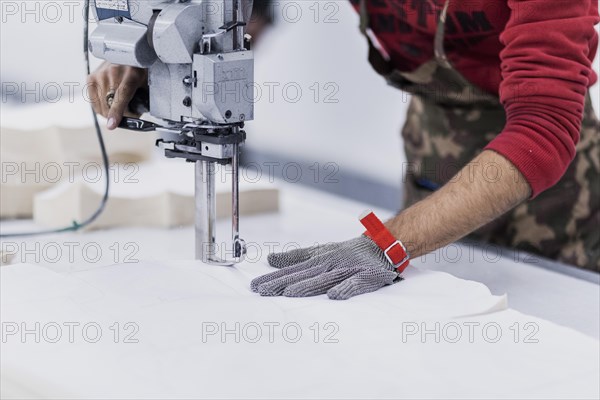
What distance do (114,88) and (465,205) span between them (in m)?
0.54

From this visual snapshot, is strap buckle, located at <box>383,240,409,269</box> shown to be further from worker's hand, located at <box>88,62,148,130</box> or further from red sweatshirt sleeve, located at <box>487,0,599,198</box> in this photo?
worker's hand, located at <box>88,62,148,130</box>

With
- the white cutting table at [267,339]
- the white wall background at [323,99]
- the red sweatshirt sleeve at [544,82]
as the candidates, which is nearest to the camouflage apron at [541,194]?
the red sweatshirt sleeve at [544,82]

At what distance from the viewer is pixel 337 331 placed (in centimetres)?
102

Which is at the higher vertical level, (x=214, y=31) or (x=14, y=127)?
(x=214, y=31)

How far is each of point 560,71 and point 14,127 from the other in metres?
0.96

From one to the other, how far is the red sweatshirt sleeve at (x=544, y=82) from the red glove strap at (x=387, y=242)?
0.20m

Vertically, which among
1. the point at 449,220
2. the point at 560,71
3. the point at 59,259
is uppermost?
the point at 560,71

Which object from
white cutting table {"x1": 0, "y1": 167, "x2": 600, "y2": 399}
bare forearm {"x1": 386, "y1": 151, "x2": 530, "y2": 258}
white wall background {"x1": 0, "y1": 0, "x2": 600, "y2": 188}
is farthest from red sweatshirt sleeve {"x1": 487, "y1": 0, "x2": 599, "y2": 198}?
white wall background {"x1": 0, "y1": 0, "x2": 600, "y2": 188}

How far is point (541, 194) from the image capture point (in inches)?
68.0

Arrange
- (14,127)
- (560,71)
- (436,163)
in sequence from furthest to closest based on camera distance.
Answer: (436,163) → (14,127) → (560,71)

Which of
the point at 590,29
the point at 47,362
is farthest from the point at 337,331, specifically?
the point at 590,29

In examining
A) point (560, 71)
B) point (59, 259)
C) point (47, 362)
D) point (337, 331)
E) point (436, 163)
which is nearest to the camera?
point (47, 362)

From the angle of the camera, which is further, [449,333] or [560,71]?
[560,71]

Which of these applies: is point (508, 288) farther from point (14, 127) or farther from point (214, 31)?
point (14, 127)
